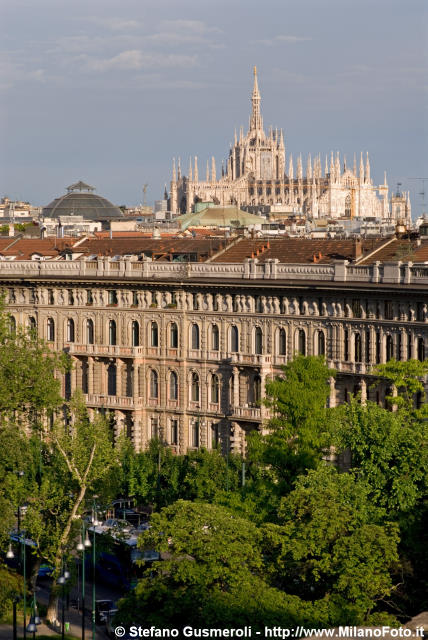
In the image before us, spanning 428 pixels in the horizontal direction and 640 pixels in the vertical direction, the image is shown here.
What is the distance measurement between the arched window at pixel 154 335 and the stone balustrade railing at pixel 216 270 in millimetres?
2775

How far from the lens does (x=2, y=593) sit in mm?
76688

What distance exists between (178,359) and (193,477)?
19.0m

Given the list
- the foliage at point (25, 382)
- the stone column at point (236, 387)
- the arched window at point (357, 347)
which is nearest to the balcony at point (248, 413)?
the stone column at point (236, 387)

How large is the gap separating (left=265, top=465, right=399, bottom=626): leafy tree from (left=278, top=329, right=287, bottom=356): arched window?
3809cm

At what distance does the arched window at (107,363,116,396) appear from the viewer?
115m

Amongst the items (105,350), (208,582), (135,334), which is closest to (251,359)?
(135,334)

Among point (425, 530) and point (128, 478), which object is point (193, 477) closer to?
point (128, 478)

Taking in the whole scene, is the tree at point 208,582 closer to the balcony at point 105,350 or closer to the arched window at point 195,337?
the arched window at point 195,337

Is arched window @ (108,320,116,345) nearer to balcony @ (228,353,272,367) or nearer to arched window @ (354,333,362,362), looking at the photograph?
balcony @ (228,353,272,367)

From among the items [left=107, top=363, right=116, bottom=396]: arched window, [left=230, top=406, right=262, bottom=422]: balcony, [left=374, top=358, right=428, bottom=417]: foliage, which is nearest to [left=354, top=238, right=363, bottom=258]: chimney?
[left=230, top=406, right=262, bottom=422]: balcony

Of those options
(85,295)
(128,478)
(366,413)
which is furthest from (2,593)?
(85,295)

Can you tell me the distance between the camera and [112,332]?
381ft

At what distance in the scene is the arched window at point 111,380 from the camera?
11544 centimetres

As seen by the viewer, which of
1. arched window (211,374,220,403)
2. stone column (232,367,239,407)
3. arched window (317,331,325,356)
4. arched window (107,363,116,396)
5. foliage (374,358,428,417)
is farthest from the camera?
arched window (107,363,116,396)
